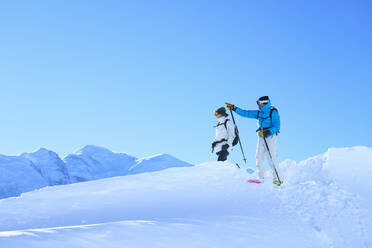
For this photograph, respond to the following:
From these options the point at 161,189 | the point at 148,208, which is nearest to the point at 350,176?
the point at 161,189

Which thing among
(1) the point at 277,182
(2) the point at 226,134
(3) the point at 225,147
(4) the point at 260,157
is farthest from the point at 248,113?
(1) the point at 277,182

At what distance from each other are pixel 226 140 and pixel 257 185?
8.72 ft

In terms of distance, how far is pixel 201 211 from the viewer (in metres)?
6.11

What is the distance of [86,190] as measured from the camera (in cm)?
780

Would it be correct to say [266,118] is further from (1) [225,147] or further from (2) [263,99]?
(1) [225,147]

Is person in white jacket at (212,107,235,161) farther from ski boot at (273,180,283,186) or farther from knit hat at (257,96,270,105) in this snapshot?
ski boot at (273,180,283,186)

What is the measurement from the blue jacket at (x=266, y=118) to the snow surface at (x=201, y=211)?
1.46 m

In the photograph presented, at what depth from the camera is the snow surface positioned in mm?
4324

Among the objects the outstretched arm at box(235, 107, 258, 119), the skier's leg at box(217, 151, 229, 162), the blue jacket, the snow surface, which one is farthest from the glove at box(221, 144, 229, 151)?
the blue jacket

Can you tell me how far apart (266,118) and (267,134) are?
446 millimetres

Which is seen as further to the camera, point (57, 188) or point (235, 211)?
point (57, 188)

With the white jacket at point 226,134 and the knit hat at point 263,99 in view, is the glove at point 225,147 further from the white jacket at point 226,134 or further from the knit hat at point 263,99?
the knit hat at point 263,99

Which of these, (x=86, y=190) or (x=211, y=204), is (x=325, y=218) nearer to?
(x=211, y=204)

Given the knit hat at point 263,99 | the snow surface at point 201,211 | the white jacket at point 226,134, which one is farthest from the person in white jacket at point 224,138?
the knit hat at point 263,99
